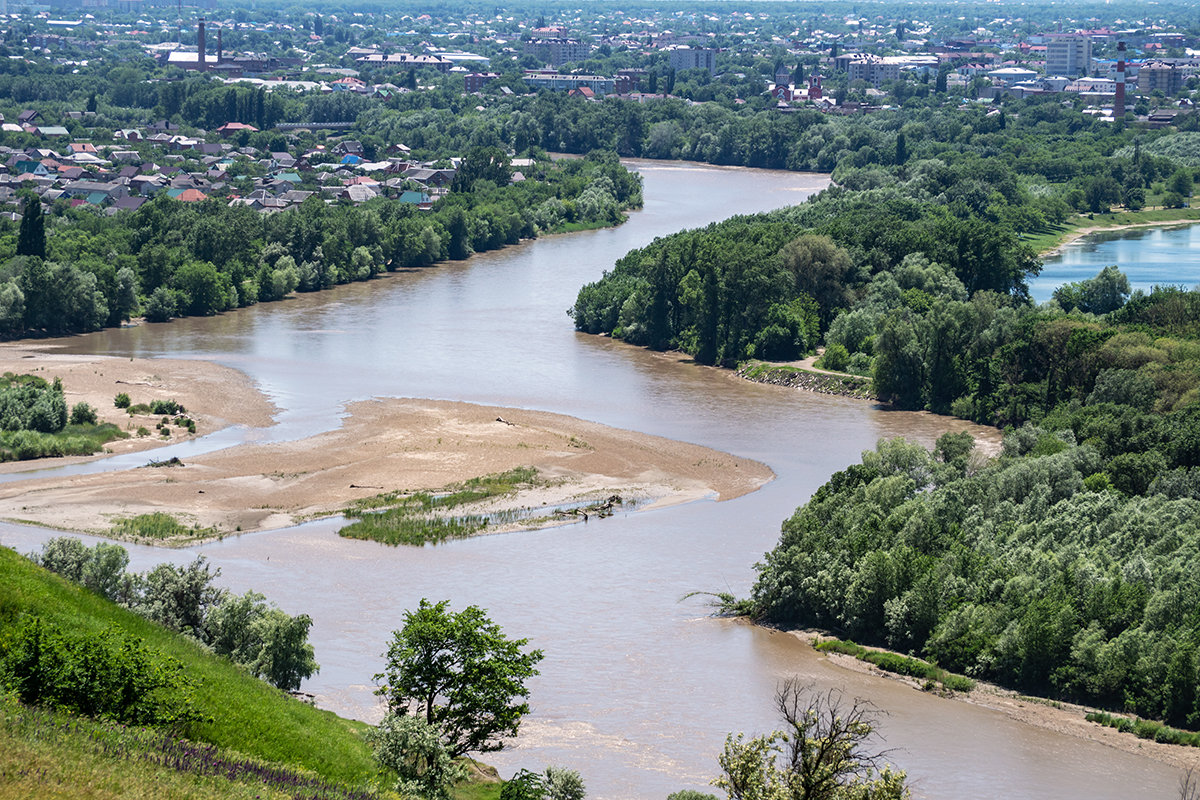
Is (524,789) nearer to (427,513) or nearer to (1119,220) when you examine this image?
(427,513)

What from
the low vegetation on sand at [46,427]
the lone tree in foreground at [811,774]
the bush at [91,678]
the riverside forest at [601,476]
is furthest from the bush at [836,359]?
the bush at [91,678]

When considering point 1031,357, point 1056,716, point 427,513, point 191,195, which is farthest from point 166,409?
point 191,195

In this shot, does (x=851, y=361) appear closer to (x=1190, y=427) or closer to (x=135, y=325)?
(x=1190, y=427)

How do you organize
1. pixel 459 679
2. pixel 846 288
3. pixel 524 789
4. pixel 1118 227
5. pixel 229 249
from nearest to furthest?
pixel 524 789 < pixel 459 679 < pixel 846 288 < pixel 229 249 < pixel 1118 227

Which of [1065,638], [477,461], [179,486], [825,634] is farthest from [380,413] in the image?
[1065,638]

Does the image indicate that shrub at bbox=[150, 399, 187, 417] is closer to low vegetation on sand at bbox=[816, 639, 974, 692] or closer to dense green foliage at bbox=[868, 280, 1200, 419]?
dense green foliage at bbox=[868, 280, 1200, 419]
